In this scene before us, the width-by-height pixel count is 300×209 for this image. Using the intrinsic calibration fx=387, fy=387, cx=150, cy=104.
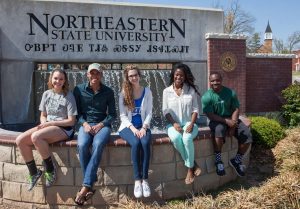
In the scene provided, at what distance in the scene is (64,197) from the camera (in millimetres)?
4754

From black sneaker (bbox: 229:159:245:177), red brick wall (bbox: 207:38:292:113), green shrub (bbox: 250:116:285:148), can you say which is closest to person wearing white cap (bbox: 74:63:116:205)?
black sneaker (bbox: 229:159:245:177)

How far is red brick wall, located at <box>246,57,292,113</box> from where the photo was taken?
9688mm

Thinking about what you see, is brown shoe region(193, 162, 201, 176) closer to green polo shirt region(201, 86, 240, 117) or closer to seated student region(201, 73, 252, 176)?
seated student region(201, 73, 252, 176)

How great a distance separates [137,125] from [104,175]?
2.42ft

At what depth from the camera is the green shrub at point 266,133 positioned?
7312 mm

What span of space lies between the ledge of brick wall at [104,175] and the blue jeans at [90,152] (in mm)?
168

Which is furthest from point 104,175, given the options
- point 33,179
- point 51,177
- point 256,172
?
point 256,172

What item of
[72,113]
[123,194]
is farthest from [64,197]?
[72,113]

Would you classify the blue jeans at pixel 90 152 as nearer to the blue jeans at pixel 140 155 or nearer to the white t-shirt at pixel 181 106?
the blue jeans at pixel 140 155

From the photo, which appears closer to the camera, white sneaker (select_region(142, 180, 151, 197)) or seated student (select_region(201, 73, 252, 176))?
white sneaker (select_region(142, 180, 151, 197))

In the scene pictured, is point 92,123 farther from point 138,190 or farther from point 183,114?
point 183,114

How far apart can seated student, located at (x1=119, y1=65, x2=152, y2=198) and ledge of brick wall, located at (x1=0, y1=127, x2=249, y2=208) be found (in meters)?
0.19

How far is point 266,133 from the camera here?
290 inches

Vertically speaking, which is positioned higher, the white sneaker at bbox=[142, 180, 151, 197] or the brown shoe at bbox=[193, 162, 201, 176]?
the brown shoe at bbox=[193, 162, 201, 176]
